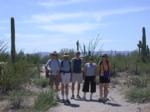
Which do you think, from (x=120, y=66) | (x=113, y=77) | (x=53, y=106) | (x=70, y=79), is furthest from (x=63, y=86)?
(x=120, y=66)

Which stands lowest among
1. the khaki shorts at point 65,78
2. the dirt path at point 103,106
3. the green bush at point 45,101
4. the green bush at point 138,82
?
the dirt path at point 103,106

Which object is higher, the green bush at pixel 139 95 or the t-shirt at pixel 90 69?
the t-shirt at pixel 90 69

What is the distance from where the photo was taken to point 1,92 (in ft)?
65.0

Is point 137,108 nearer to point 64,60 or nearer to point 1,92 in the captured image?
point 64,60

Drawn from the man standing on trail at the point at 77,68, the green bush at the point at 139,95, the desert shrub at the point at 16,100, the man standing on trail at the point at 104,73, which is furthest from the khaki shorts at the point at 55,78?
the green bush at the point at 139,95

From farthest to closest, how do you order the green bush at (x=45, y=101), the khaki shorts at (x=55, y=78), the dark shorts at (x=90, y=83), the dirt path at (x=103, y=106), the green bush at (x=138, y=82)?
the green bush at (x=138, y=82), the dark shorts at (x=90, y=83), the khaki shorts at (x=55, y=78), the dirt path at (x=103, y=106), the green bush at (x=45, y=101)

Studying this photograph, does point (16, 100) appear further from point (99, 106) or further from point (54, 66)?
point (99, 106)

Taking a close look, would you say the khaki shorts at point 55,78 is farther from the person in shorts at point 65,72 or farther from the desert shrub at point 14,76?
the desert shrub at point 14,76

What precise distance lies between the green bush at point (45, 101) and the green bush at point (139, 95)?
3146mm

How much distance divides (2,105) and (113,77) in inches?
455

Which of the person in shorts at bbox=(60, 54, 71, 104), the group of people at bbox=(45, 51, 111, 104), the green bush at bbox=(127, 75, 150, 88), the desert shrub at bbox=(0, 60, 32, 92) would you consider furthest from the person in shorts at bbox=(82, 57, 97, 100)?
the green bush at bbox=(127, 75, 150, 88)

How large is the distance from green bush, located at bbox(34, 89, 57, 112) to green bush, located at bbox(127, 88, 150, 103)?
3.15 meters

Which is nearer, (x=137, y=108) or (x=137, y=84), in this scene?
(x=137, y=108)

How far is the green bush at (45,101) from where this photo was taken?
1548cm
